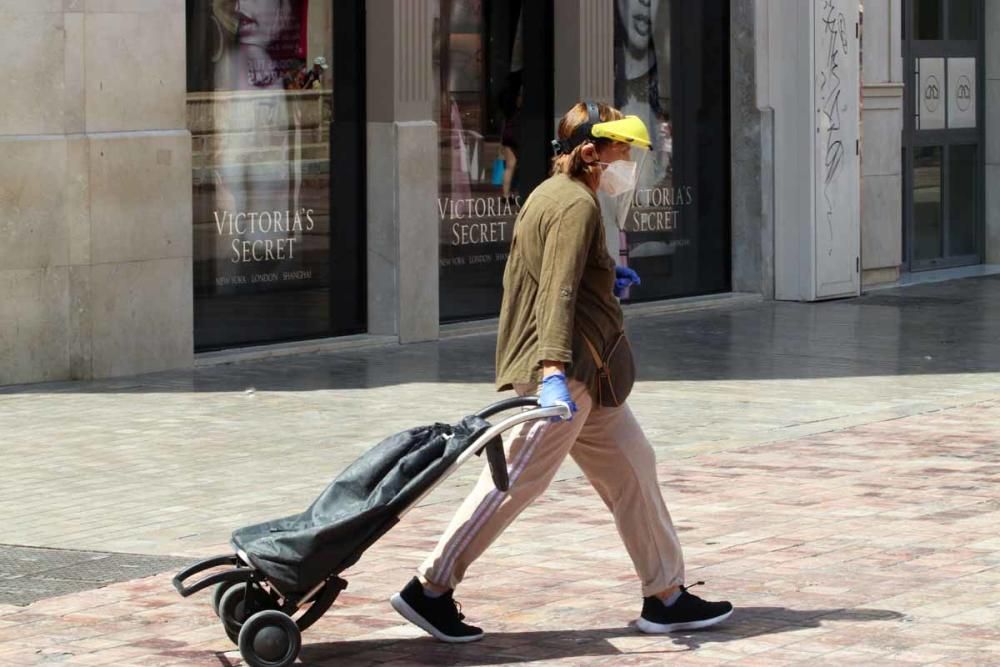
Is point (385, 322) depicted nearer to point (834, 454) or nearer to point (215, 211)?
point (215, 211)

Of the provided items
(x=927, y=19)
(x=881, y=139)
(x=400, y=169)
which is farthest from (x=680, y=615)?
(x=927, y=19)

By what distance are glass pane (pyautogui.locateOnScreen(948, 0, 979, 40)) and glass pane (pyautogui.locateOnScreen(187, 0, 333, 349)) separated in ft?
28.1

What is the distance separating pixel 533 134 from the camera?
16562 millimetres

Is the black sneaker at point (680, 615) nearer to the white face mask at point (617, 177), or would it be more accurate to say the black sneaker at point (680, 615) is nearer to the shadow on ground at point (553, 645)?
the shadow on ground at point (553, 645)

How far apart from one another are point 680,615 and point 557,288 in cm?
113

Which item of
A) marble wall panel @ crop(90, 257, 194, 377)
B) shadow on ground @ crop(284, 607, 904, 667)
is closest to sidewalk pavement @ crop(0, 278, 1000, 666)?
shadow on ground @ crop(284, 607, 904, 667)

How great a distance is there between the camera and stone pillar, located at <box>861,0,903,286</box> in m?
19.1

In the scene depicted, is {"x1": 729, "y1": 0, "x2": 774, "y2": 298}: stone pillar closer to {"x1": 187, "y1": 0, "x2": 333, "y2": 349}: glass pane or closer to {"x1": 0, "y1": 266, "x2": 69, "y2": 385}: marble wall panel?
{"x1": 187, "y1": 0, "x2": 333, "y2": 349}: glass pane

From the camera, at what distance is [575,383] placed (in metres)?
6.23

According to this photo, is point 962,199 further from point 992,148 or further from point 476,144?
point 476,144

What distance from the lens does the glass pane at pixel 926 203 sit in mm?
20891

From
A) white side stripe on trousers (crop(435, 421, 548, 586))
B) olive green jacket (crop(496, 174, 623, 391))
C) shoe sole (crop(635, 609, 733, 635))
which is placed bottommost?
shoe sole (crop(635, 609, 733, 635))

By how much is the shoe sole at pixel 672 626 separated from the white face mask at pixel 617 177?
1.35 metres

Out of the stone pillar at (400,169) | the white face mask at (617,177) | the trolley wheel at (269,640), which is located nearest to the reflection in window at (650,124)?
the stone pillar at (400,169)
